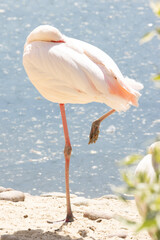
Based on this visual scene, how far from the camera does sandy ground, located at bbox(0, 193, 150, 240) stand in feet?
8.57

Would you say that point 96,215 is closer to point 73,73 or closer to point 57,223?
Result: point 57,223

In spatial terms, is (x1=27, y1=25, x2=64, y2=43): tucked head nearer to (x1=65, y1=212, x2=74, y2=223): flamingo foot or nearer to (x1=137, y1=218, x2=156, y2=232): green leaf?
(x1=65, y1=212, x2=74, y2=223): flamingo foot

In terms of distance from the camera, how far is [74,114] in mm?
5656

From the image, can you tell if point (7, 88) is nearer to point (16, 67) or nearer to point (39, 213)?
point (16, 67)

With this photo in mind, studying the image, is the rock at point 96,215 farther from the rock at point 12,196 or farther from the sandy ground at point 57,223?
the rock at point 12,196

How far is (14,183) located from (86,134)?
1.21m

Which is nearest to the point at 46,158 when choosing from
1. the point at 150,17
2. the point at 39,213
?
the point at 39,213

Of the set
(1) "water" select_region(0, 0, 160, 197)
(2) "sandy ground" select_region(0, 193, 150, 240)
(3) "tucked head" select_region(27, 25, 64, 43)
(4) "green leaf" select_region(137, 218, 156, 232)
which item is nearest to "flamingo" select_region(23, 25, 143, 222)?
(3) "tucked head" select_region(27, 25, 64, 43)

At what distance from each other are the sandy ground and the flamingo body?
69 cm

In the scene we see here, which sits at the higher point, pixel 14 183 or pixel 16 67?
pixel 14 183

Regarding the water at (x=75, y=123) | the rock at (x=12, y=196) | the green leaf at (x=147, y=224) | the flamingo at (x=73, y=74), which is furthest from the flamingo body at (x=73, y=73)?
the green leaf at (x=147, y=224)

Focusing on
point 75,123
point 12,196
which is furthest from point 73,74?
point 75,123

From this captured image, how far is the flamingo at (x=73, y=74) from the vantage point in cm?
276

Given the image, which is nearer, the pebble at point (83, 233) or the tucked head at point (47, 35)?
the pebble at point (83, 233)
